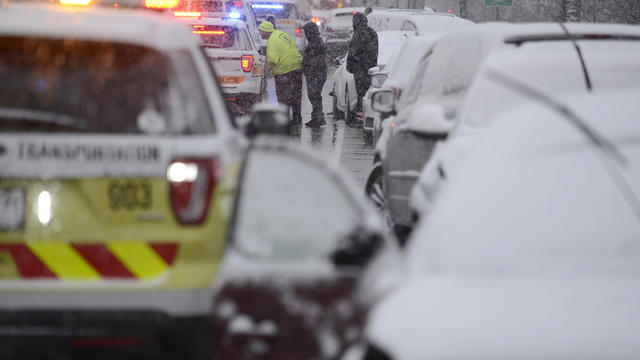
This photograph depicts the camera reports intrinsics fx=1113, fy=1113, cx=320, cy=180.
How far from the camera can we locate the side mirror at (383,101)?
894cm

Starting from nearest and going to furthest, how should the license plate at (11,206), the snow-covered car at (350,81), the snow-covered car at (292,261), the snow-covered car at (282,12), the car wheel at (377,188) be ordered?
the snow-covered car at (292,261) → the license plate at (11,206) → the car wheel at (377,188) → the snow-covered car at (350,81) → the snow-covered car at (282,12)

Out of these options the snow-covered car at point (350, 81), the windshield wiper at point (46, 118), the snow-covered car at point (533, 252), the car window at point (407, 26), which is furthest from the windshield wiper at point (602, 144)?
the car window at point (407, 26)

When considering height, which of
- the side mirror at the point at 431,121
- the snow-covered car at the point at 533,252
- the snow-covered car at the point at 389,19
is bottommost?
the snow-covered car at the point at 389,19

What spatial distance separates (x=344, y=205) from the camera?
12.2 feet

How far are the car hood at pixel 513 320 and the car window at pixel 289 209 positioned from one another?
1.43 ft

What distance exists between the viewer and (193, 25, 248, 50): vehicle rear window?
17.5m

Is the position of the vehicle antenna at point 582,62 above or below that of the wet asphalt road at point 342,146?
above

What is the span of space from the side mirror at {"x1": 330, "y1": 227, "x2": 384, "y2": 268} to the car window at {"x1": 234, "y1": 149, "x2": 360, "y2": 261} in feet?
0.16

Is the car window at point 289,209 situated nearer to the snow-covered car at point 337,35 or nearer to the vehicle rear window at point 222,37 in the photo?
the vehicle rear window at point 222,37

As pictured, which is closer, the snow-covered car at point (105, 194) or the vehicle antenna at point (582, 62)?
the snow-covered car at point (105, 194)

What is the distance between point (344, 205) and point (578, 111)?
82cm

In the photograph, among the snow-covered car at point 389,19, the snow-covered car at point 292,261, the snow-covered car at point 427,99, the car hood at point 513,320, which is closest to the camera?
the car hood at point 513,320

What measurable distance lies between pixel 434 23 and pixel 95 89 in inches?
736

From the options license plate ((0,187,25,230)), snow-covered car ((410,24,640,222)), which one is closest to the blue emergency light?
snow-covered car ((410,24,640,222))
